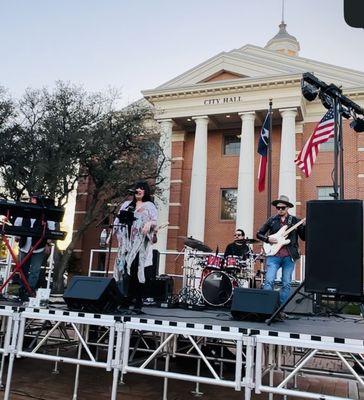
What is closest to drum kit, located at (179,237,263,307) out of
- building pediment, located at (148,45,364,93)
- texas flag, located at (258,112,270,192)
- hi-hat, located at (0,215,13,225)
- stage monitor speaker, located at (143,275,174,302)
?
stage monitor speaker, located at (143,275,174,302)

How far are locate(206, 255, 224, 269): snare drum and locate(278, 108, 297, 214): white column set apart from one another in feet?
53.7

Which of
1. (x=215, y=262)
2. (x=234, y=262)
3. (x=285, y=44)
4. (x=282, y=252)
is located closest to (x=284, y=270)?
(x=282, y=252)

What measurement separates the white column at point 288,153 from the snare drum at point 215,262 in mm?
16367

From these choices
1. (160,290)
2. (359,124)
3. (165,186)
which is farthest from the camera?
(165,186)

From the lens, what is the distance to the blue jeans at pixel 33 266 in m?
7.86

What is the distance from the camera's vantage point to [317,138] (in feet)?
39.0

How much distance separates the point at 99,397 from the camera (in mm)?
5469

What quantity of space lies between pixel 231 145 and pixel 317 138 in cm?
1884

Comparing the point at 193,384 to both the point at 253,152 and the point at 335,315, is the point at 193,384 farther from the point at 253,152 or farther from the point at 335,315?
the point at 253,152

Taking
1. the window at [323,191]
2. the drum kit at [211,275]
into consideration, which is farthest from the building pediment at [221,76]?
the drum kit at [211,275]

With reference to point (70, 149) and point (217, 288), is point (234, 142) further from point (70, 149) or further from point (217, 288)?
point (217, 288)

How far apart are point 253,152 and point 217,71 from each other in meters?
6.54

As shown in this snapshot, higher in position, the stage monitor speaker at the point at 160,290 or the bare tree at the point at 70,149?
the bare tree at the point at 70,149

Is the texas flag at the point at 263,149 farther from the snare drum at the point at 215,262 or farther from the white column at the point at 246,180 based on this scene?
the snare drum at the point at 215,262
